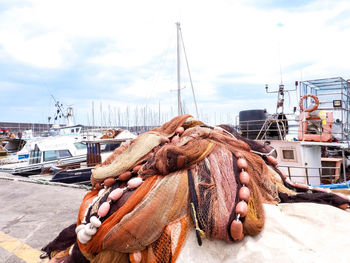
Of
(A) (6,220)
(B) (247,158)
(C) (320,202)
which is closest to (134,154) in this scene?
(B) (247,158)

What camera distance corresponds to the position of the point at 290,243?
1.85 m

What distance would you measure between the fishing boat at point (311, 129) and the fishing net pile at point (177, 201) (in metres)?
6.53

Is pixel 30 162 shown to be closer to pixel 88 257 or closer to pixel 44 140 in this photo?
pixel 44 140

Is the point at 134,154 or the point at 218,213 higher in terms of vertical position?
the point at 134,154

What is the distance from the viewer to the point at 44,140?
17.8m

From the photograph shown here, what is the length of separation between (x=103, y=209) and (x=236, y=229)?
1.08 metres

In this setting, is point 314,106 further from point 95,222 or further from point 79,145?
point 79,145

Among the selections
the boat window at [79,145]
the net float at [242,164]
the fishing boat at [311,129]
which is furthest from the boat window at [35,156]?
the net float at [242,164]

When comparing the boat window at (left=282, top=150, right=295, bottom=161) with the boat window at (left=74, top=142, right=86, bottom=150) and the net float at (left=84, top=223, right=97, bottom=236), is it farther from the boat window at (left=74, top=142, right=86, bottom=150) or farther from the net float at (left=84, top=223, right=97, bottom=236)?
the boat window at (left=74, top=142, right=86, bottom=150)

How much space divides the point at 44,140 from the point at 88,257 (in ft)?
57.9

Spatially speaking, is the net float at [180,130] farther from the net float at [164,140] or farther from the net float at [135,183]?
the net float at [135,183]

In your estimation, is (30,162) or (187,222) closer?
(187,222)

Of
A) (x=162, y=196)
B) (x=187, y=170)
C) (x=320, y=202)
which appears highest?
(x=187, y=170)

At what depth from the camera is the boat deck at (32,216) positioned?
133 inches
